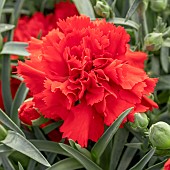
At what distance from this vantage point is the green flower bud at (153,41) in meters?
0.84

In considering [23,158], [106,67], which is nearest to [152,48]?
[106,67]

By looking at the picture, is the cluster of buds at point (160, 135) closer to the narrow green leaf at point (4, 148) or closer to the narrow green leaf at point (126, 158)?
the narrow green leaf at point (126, 158)

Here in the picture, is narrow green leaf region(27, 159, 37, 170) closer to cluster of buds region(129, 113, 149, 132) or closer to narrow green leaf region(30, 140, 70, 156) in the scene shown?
narrow green leaf region(30, 140, 70, 156)

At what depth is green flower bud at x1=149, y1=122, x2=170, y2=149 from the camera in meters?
0.70

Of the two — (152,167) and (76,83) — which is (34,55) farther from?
(152,167)

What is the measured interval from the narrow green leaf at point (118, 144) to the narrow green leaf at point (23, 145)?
0.46 feet

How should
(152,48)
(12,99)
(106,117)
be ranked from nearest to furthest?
(106,117), (152,48), (12,99)

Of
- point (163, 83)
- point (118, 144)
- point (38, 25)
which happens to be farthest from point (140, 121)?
point (38, 25)

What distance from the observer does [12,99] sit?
0.98 m

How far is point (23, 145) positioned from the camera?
76 centimetres

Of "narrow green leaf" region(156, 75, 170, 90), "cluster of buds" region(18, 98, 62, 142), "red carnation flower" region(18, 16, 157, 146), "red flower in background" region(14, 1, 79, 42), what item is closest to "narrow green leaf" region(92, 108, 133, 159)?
"red carnation flower" region(18, 16, 157, 146)

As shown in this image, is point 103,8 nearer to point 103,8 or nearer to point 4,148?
point 103,8

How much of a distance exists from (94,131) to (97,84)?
0.25ft

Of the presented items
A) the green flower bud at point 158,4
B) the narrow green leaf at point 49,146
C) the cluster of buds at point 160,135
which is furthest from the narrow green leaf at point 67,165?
the green flower bud at point 158,4
